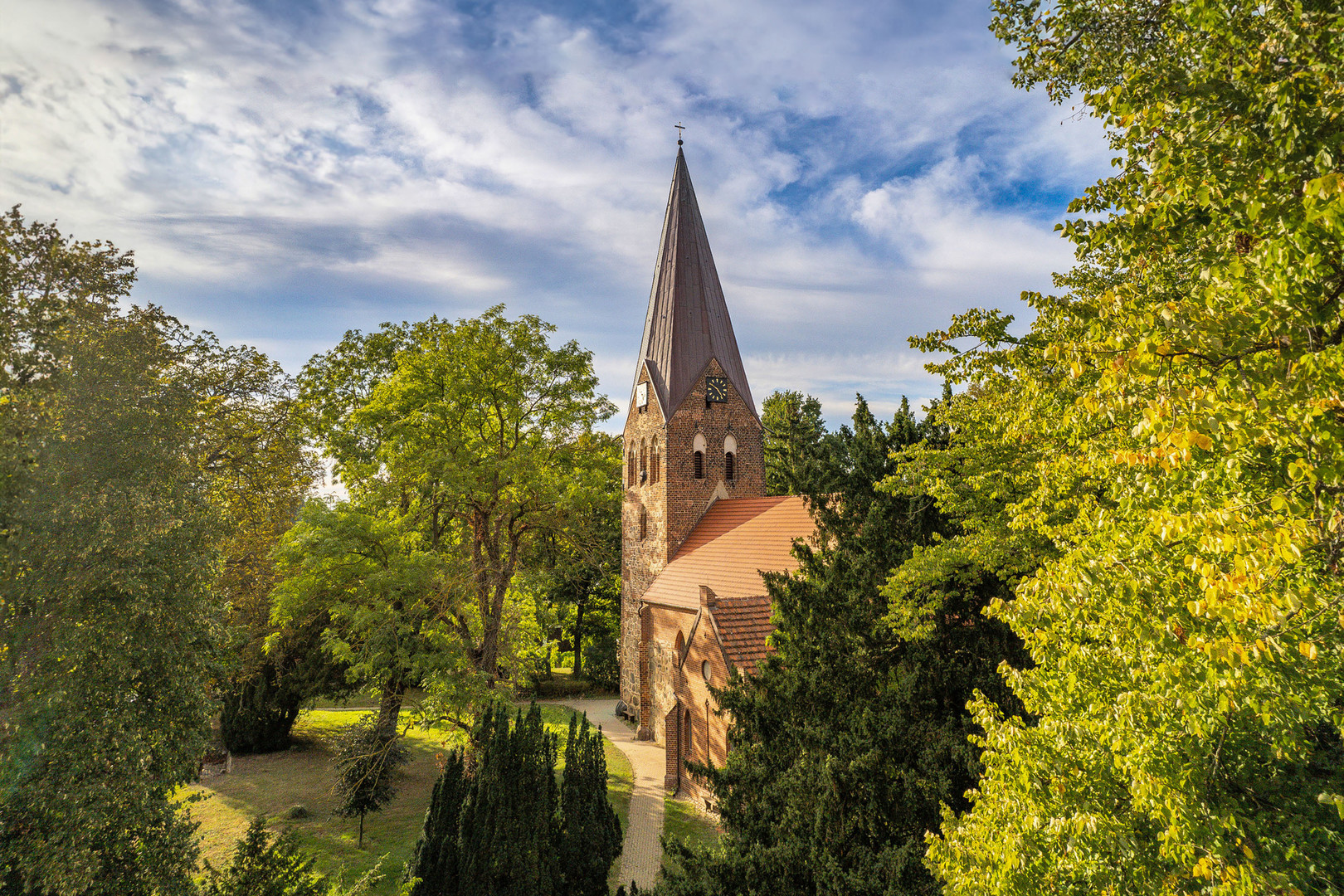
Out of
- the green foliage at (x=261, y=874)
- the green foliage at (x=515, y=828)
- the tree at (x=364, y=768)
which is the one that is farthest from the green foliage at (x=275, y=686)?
the green foliage at (x=261, y=874)

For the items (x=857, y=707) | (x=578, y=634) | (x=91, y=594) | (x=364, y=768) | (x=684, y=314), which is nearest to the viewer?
(x=91, y=594)

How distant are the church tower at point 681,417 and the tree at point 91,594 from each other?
16572mm

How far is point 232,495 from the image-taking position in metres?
13.8

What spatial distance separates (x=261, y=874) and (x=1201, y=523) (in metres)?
10.5

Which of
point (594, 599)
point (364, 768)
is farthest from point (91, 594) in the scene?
point (594, 599)

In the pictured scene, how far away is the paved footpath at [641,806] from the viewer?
14125mm

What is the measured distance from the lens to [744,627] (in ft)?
55.9

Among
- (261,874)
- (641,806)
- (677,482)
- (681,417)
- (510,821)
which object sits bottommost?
(641,806)

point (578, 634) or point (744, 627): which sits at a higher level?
point (744, 627)

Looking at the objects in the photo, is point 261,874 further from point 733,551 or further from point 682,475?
point 682,475

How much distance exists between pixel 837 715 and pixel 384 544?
1241 centimetres

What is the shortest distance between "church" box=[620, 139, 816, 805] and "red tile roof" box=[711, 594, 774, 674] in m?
2.07

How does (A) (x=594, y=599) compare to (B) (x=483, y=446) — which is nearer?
(B) (x=483, y=446)

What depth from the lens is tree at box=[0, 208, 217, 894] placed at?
7336mm
